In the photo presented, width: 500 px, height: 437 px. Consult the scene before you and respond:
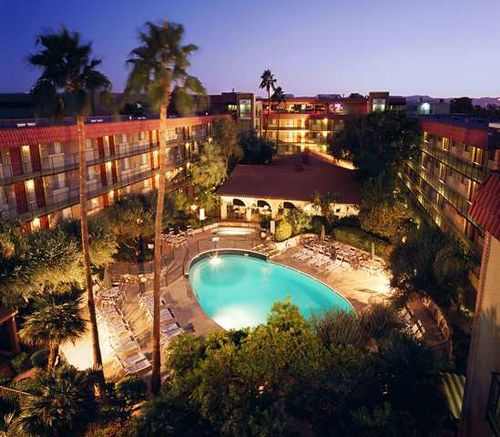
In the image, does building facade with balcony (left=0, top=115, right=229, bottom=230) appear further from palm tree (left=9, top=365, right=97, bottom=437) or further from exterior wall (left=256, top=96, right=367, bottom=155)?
exterior wall (left=256, top=96, right=367, bottom=155)

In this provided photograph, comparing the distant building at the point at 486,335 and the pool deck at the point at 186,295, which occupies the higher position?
the distant building at the point at 486,335

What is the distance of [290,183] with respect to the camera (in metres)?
38.7

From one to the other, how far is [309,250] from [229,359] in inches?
766

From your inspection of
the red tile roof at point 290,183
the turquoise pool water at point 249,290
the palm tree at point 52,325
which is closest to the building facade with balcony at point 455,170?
the red tile roof at point 290,183

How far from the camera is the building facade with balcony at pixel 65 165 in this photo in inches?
938

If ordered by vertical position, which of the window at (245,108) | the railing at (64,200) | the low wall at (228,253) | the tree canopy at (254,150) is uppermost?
the window at (245,108)

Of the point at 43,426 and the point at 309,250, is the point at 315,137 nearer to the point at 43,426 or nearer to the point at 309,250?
the point at 309,250

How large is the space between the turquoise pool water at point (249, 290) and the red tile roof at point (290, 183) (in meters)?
8.31

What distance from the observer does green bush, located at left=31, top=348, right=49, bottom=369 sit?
17250mm

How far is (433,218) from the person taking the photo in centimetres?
3019

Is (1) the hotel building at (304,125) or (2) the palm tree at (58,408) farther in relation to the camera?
(1) the hotel building at (304,125)

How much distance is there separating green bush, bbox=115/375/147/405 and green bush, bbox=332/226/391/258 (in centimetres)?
1852

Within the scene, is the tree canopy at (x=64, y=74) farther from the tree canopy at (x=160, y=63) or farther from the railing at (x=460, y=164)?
the railing at (x=460, y=164)

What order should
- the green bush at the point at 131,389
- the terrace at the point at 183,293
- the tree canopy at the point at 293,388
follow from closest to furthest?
the tree canopy at the point at 293,388 < the green bush at the point at 131,389 < the terrace at the point at 183,293
